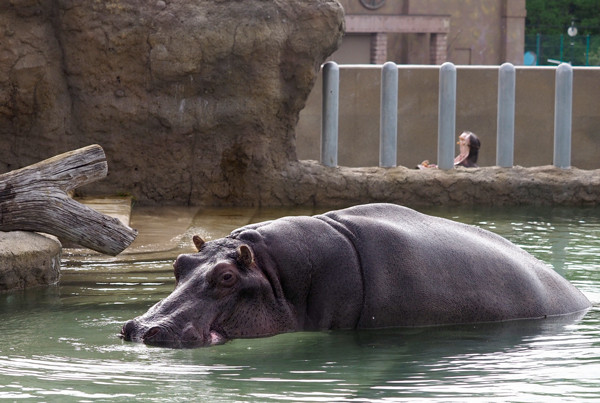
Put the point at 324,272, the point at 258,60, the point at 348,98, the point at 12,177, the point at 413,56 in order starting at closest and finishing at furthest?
the point at 324,272 < the point at 12,177 < the point at 258,60 < the point at 348,98 < the point at 413,56

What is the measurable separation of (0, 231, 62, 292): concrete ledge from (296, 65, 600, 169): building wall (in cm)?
802

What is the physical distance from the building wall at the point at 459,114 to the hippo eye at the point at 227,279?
964 centimetres

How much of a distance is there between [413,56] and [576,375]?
26516 mm

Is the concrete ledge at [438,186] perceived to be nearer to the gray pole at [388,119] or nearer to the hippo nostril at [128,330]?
the gray pole at [388,119]

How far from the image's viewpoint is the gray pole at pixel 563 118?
12172mm

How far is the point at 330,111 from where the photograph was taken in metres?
11.9

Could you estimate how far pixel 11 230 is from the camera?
7.61 metres

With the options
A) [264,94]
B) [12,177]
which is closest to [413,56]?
[264,94]

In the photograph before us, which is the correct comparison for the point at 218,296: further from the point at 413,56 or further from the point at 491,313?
the point at 413,56

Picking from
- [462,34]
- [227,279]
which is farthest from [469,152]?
[462,34]

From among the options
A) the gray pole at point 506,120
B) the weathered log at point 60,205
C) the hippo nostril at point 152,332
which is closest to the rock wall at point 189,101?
the gray pole at point 506,120

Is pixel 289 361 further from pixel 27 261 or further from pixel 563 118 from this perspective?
pixel 563 118

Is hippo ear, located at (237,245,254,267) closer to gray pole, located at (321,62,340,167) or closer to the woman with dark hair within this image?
gray pole, located at (321,62,340,167)

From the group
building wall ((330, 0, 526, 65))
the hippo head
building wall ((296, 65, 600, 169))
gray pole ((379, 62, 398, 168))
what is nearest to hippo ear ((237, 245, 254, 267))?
the hippo head
